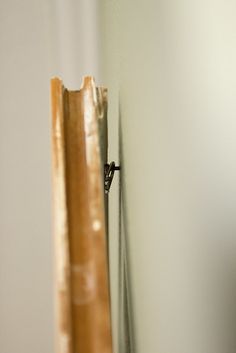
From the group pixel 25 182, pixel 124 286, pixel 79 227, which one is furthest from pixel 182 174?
pixel 25 182

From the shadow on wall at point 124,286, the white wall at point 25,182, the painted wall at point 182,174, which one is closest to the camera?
the painted wall at point 182,174

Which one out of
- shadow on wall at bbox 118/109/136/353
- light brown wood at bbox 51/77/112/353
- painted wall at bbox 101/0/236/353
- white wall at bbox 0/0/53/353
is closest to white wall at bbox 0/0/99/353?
white wall at bbox 0/0/53/353

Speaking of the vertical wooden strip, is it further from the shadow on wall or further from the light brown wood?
the shadow on wall

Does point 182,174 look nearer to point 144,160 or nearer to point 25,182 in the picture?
point 144,160

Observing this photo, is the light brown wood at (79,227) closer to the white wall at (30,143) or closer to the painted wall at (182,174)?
the painted wall at (182,174)

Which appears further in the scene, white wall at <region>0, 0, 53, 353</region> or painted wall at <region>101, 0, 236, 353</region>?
white wall at <region>0, 0, 53, 353</region>

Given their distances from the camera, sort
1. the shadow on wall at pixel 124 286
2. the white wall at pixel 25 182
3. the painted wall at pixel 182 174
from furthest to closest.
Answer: the white wall at pixel 25 182
the shadow on wall at pixel 124 286
the painted wall at pixel 182 174

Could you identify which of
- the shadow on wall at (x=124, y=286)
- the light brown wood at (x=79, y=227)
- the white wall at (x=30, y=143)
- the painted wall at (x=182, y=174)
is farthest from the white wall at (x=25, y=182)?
the light brown wood at (x=79, y=227)
